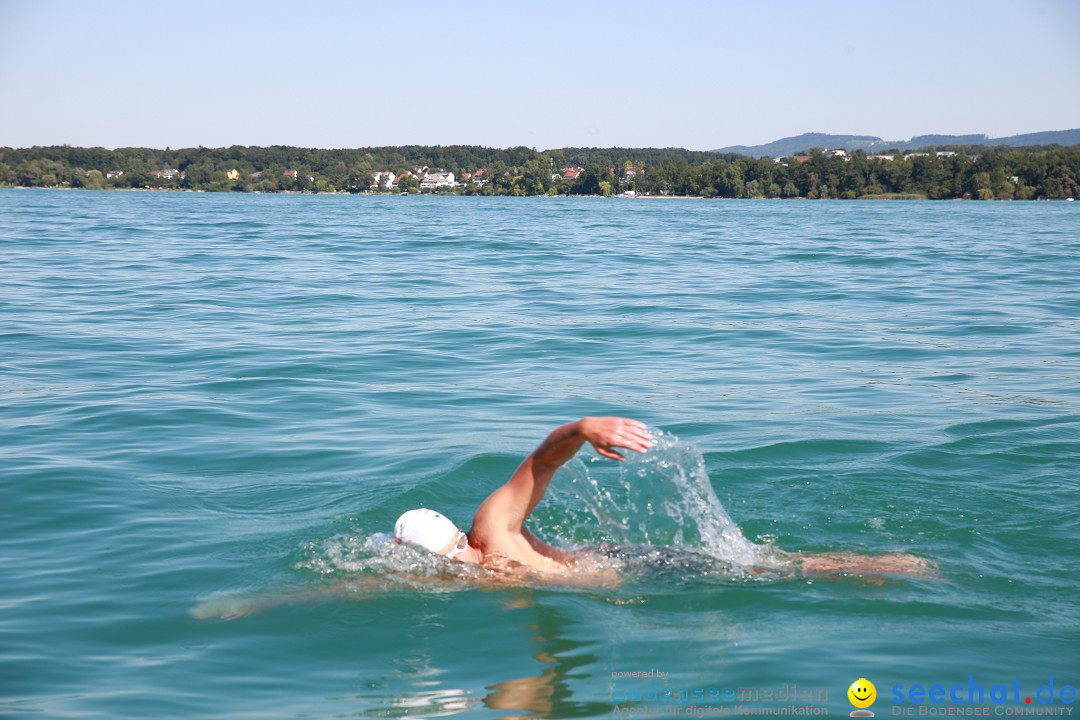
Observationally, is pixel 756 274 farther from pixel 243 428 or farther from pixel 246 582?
pixel 246 582

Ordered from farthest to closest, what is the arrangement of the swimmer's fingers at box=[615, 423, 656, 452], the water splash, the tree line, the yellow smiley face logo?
the tree line, the water splash, the swimmer's fingers at box=[615, 423, 656, 452], the yellow smiley face logo

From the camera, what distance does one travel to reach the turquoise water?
18.5ft

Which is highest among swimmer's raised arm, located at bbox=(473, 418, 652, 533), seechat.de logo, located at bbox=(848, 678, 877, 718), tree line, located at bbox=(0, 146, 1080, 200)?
tree line, located at bbox=(0, 146, 1080, 200)

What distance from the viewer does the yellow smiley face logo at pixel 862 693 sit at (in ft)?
16.9

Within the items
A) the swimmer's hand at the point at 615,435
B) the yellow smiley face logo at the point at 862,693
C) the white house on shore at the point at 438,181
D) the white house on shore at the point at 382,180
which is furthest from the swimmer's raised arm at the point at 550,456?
the white house on shore at the point at 382,180

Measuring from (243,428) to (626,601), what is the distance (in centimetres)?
552

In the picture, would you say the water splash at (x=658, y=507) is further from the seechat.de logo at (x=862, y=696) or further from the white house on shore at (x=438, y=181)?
the white house on shore at (x=438, y=181)

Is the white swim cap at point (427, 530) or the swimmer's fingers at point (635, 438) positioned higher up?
the swimmer's fingers at point (635, 438)

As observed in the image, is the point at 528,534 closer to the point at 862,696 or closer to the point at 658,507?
the point at 658,507

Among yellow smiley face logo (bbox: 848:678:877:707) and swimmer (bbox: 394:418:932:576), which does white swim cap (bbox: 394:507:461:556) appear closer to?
swimmer (bbox: 394:418:932:576)

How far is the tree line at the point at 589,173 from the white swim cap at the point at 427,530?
98.3m

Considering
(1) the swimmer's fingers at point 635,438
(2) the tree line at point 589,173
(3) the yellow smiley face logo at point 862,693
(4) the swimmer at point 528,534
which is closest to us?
(3) the yellow smiley face logo at point 862,693

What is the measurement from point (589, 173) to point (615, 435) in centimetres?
11825

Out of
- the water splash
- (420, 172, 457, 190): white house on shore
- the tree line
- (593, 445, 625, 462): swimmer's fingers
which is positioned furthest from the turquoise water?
(420, 172, 457, 190): white house on shore
